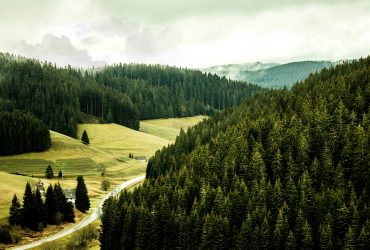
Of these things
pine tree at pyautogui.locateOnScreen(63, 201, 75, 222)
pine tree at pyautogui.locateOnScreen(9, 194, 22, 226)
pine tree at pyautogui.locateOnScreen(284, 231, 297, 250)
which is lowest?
pine tree at pyautogui.locateOnScreen(63, 201, 75, 222)

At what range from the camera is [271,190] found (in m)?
104

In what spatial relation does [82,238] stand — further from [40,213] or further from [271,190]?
[271,190]

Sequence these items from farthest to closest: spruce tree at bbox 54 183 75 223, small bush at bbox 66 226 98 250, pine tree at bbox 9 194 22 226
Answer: spruce tree at bbox 54 183 75 223, pine tree at bbox 9 194 22 226, small bush at bbox 66 226 98 250

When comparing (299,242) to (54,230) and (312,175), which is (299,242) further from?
(54,230)

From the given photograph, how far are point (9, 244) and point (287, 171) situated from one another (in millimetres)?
70175

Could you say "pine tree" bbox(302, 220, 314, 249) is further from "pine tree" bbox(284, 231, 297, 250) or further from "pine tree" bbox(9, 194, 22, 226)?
"pine tree" bbox(9, 194, 22, 226)

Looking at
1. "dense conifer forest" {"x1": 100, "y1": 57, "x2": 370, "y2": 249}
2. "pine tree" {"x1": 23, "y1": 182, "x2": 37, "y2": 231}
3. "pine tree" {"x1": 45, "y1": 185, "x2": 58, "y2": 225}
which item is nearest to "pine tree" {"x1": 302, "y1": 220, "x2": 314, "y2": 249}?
"dense conifer forest" {"x1": 100, "y1": 57, "x2": 370, "y2": 249}

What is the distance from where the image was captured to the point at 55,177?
189 m

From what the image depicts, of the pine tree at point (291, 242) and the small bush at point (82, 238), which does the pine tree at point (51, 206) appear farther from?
the pine tree at point (291, 242)

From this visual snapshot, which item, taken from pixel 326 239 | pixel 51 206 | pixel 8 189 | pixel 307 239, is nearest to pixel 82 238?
pixel 51 206

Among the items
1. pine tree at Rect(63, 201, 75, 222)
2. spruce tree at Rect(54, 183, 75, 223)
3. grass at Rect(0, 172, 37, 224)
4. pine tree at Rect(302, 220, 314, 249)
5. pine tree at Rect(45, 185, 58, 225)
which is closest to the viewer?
pine tree at Rect(302, 220, 314, 249)

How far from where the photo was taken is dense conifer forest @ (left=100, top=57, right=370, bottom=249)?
8912cm

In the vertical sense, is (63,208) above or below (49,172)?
below

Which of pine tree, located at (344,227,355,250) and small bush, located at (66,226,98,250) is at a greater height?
pine tree, located at (344,227,355,250)
